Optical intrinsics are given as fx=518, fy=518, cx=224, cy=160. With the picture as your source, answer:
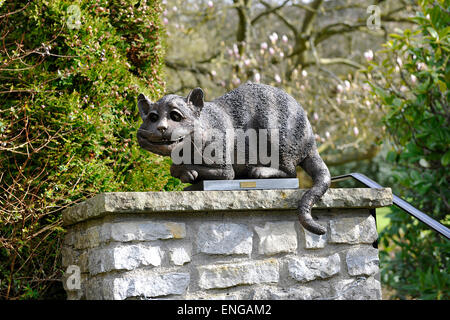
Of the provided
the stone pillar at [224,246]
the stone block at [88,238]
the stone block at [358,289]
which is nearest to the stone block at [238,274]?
the stone pillar at [224,246]

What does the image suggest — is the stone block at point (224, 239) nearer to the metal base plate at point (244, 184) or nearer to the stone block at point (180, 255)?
the stone block at point (180, 255)

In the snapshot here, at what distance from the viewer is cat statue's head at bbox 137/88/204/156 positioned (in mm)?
2551

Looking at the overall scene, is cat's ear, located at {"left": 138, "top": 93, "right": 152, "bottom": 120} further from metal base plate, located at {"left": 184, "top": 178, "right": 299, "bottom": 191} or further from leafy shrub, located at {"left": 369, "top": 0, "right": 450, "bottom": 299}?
leafy shrub, located at {"left": 369, "top": 0, "right": 450, "bottom": 299}

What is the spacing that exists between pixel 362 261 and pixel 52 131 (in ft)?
6.38

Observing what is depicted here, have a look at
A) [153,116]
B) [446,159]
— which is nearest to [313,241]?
[153,116]

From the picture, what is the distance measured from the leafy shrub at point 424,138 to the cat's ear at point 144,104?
242 cm

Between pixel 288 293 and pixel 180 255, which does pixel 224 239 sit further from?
pixel 288 293

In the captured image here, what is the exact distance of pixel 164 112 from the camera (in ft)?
8.47

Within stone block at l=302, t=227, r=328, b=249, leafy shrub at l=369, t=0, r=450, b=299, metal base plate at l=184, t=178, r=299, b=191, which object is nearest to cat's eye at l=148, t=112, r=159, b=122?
metal base plate at l=184, t=178, r=299, b=191

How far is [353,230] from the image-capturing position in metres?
2.76
